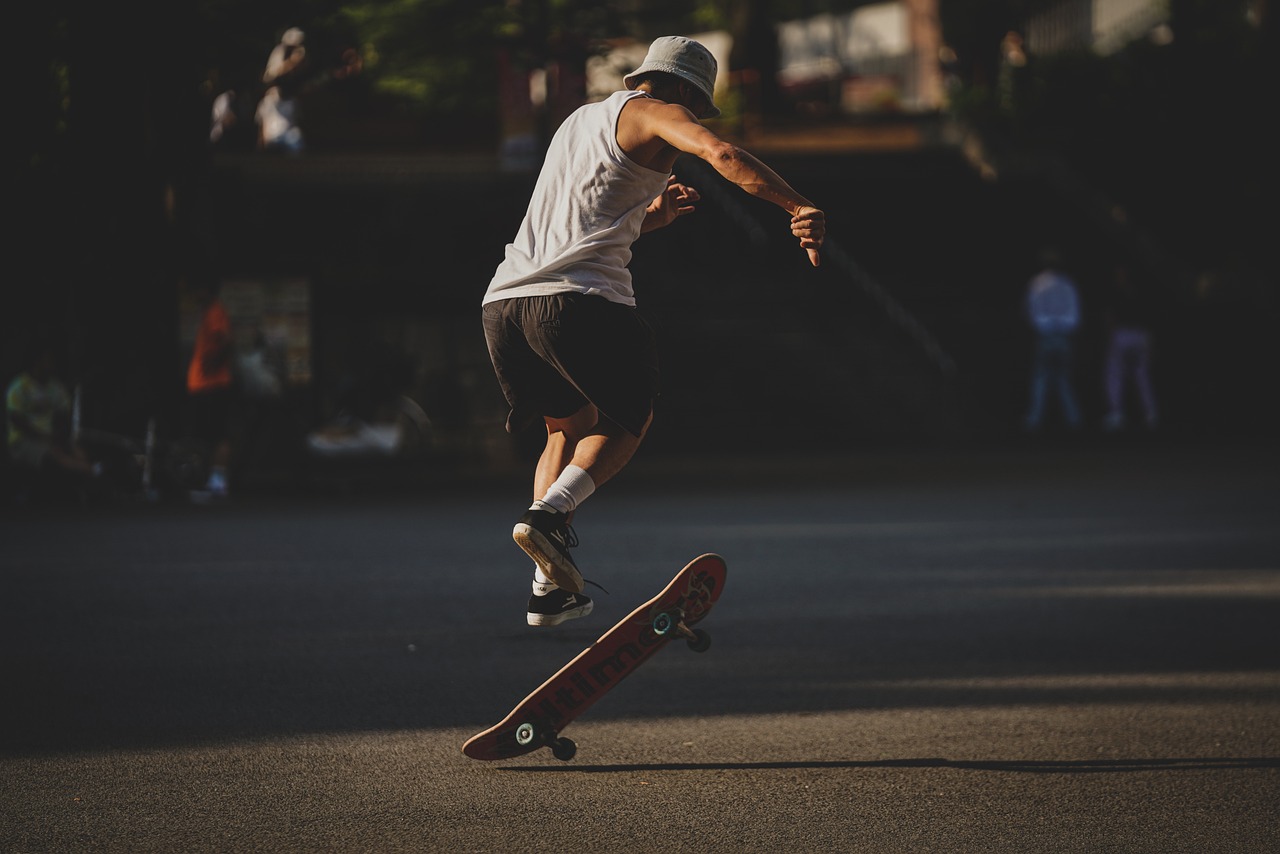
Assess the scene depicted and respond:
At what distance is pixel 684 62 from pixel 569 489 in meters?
1.35

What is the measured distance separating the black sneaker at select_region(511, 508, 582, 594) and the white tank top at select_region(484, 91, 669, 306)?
27.6 inches

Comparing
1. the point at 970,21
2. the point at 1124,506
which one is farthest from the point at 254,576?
Result: the point at 970,21

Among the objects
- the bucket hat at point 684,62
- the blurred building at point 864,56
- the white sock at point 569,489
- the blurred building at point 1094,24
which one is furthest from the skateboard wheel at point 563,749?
the blurred building at point 864,56

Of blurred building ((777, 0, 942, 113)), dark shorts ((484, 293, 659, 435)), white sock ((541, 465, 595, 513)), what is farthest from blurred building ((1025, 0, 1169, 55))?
white sock ((541, 465, 595, 513))

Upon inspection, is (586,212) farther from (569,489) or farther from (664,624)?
(664,624)

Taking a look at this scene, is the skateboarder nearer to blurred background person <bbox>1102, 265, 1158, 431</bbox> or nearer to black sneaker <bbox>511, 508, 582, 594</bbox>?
black sneaker <bbox>511, 508, 582, 594</bbox>

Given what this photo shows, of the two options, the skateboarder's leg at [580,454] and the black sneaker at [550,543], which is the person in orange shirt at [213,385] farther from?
the black sneaker at [550,543]

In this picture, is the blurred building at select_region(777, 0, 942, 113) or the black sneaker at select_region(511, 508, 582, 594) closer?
the black sneaker at select_region(511, 508, 582, 594)

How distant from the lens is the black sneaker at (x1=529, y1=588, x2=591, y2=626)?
17.8ft

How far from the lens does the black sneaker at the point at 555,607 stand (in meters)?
5.43

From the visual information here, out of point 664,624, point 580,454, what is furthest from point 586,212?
point 664,624

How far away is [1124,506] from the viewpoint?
13.3m

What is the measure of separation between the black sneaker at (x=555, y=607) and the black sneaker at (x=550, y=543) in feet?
0.52

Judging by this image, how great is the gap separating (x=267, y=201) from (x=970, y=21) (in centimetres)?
2064
